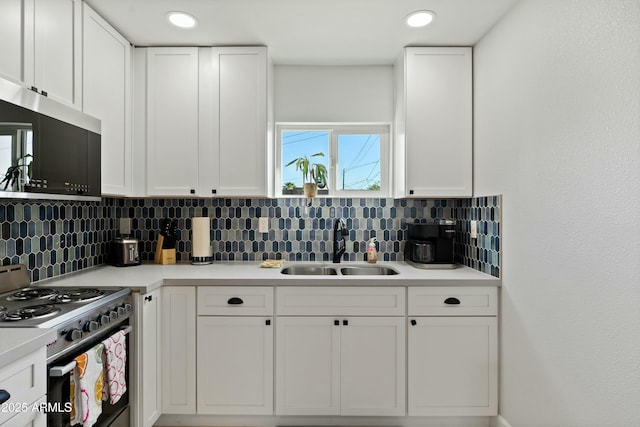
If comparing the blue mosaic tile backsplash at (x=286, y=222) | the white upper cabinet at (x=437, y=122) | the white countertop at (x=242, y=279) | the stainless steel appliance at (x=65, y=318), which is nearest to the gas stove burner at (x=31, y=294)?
the stainless steel appliance at (x=65, y=318)

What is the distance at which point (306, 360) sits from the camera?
213cm

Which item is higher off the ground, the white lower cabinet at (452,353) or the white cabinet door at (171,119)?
the white cabinet door at (171,119)

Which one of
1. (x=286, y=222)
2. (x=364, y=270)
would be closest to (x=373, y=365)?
(x=364, y=270)

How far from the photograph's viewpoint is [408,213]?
2.81m

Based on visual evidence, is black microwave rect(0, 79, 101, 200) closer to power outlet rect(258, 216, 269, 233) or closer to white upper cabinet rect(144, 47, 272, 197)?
white upper cabinet rect(144, 47, 272, 197)

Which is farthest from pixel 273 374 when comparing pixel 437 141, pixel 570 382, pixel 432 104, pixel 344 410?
pixel 432 104

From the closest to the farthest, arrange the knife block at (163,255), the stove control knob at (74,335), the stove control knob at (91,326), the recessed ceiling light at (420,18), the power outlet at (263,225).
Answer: the stove control knob at (74,335), the stove control knob at (91,326), the recessed ceiling light at (420,18), the knife block at (163,255), the power outlet at (263,225)

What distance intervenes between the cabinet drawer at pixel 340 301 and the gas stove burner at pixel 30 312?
108cm

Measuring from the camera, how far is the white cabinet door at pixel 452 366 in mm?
2115

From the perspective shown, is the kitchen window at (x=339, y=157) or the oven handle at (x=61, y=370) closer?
the oven handle at (x=61, y=370)

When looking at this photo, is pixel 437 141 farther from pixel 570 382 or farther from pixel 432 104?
pixel 570 382

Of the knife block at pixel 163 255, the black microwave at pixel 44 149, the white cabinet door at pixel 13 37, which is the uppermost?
the white cabinet door at pixel 13 37

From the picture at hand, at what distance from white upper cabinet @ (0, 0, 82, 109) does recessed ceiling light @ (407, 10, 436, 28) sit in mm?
1831

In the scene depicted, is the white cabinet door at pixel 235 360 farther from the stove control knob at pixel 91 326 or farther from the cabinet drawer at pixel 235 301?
the stove control knob at pixel 91 326
